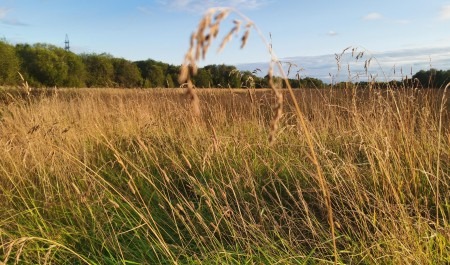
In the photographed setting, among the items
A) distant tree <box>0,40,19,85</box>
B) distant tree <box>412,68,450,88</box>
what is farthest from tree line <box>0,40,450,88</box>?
distant tree <box>412,68,450,88</box>

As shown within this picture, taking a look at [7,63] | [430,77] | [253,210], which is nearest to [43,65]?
[7,63]

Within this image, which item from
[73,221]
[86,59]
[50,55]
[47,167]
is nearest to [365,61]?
[73,221]

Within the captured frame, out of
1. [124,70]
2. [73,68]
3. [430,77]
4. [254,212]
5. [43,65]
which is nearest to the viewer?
[254,212]

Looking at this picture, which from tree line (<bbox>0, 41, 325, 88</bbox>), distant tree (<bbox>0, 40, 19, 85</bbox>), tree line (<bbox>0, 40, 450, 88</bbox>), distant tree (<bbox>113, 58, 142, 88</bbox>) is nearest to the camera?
distant tree (<bbox>0, 40, 19, 85</bbox>)

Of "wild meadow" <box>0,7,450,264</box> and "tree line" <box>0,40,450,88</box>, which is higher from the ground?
"tree line" <box>0,40,450,88</box>

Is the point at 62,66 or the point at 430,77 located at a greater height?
the point at 62,66

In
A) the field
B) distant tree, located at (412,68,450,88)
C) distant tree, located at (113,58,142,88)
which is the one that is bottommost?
the field

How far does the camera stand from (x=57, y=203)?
2.74m

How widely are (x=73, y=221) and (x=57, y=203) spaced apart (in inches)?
11.1

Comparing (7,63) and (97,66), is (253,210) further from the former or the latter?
(97,66)

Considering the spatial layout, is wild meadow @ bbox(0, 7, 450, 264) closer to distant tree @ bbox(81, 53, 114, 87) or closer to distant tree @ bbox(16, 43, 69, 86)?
distant tree @ bbox(16, 43, 69, 86)

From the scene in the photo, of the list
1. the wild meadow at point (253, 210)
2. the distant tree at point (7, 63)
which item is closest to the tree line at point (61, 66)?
the distant tree at point (7, 63)

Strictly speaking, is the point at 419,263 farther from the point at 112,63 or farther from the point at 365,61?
the point at 112,63

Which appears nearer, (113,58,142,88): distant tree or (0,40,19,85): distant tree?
(0,40,19,85): distant tree
